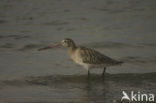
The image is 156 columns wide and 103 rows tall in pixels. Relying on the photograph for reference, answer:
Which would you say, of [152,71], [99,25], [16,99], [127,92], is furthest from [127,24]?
[16,99]

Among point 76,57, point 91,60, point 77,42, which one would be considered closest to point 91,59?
point 91,60

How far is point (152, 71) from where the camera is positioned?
12.9 meters

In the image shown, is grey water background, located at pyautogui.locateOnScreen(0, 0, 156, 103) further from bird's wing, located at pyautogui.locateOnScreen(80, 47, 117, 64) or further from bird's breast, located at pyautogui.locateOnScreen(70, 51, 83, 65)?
bird's wing, located at pyautogui.locateOnScreen(80, 47, 117, 64)

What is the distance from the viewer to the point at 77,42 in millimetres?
15539

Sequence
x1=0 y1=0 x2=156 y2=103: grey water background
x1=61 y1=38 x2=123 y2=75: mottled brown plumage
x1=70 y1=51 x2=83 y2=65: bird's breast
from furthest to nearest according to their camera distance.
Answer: x1=70 y1=51 x2=83 y2=65: bird's breast < x1=61 y1=38 x2=123 y2=75: mottled brown plumage < x1=0 y1=0 x2=156 y2=103: grey water background

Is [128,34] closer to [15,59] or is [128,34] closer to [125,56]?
[125,56]

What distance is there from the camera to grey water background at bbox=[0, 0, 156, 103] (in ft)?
36.8

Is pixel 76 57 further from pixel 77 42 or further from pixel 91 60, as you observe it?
pixel 77 42

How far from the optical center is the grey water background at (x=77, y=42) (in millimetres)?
11202

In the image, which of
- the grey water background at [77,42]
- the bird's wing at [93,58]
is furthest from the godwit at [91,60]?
the grey water background at [77,42]

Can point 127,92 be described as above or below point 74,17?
below

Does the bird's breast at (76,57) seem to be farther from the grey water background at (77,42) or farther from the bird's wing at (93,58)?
the grey water background at (77,42)

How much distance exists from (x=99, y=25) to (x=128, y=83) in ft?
18.3

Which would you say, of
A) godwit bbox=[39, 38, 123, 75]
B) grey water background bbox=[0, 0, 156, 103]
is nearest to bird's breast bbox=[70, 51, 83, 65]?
godwit bbox=[39, 38, 123, 75]
